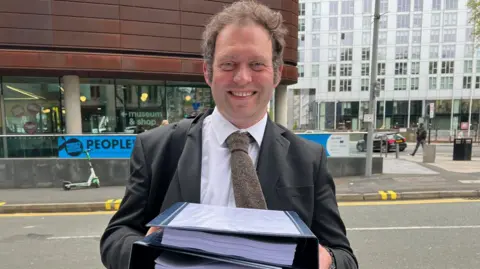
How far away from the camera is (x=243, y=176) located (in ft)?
3.36

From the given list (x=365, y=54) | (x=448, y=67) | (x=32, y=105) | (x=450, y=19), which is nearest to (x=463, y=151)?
(x=32, y=105)

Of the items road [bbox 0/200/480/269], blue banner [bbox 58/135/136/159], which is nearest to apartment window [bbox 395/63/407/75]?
road [bbox 0/200/480/269]

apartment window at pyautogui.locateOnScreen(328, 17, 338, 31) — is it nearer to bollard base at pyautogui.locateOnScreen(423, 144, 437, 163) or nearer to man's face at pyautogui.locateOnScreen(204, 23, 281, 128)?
bollard base at pyautogui.locateOnScreen(423, 144, 437, 163)

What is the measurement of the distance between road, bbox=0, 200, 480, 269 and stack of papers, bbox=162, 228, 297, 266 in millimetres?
3882

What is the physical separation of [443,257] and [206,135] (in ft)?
14.6

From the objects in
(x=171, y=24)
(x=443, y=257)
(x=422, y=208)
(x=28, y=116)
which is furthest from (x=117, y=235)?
(x=28, y=116)

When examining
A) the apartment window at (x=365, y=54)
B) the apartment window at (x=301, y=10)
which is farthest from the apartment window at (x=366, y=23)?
the apartment window at (x=301, y=10)

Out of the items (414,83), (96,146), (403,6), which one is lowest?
(96,146)

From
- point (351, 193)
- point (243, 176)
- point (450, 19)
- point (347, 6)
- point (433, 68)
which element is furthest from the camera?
point (347, 6)

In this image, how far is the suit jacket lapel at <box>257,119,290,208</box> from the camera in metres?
1.05

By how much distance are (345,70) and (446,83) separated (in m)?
16.0

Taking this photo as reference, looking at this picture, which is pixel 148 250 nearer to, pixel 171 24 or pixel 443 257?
pixel 443 257

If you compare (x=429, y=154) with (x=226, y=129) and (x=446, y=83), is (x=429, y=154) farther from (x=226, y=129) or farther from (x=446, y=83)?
(x=446, y=83)

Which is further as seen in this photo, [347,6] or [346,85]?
[346,85]
